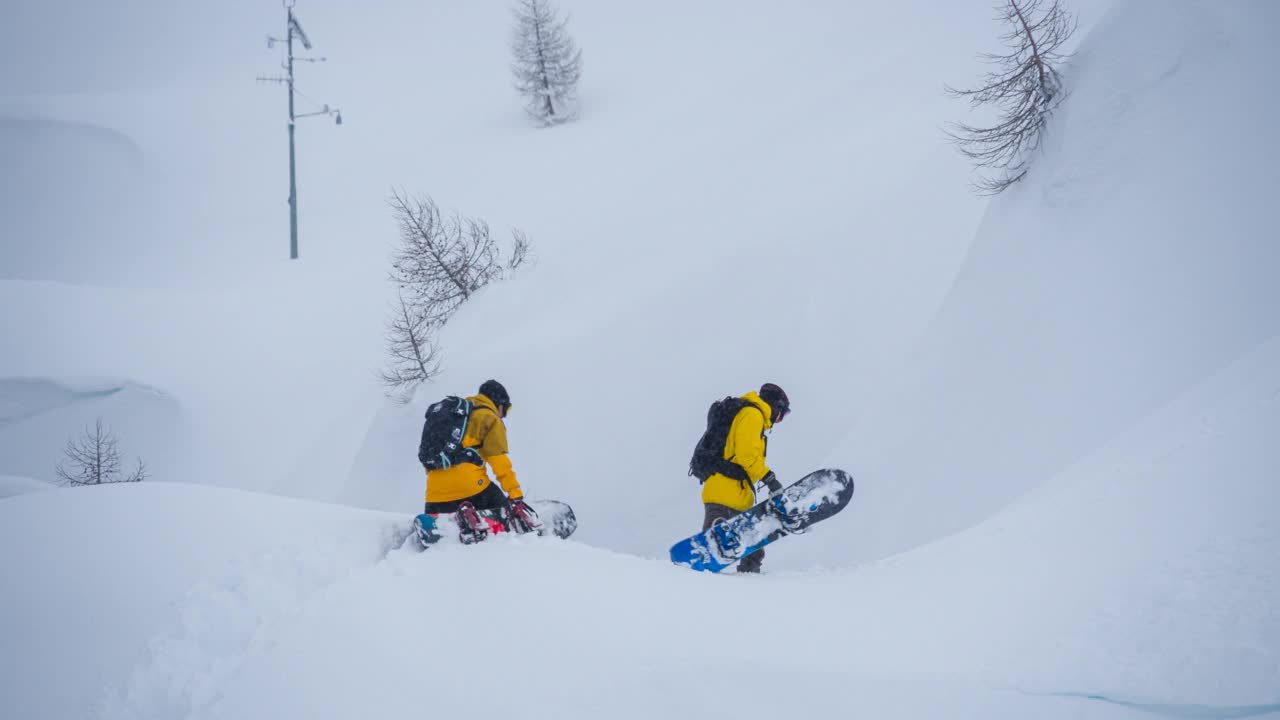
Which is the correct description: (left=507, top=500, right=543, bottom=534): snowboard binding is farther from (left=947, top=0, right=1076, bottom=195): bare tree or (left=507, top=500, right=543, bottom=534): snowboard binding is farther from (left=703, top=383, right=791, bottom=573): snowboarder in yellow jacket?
(left=947, top=0, right=1076, bottom=195): bare tree

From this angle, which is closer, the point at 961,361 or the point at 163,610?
the point at 163,610

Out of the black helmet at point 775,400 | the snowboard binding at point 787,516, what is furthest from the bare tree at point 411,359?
the snowboard binding at point 787,516

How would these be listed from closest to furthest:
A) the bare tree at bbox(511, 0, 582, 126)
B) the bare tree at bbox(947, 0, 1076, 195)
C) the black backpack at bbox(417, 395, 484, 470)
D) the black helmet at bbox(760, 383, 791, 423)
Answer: the black backpack at bbox(417, 395, 484, 470), the black helmet at bbox(760, 383, 791, 423), the bare tree at bbox(947, 0, 1076, 195), the bare tree at bbox(511, 0, 582, 126)

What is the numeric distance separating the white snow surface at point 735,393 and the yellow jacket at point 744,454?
84cm

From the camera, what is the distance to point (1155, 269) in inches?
193

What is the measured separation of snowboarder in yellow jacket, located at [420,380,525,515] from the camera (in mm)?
4148

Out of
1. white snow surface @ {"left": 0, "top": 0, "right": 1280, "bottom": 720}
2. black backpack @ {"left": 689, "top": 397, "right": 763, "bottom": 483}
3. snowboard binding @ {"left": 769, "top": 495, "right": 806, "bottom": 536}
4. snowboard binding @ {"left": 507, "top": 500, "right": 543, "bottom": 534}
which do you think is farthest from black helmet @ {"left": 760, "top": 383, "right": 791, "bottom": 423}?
snowboard binding @ {"left": 507, "top": 500, "right": 543, "bottom": 534}

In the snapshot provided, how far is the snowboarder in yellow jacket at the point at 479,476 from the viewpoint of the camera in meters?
4.15

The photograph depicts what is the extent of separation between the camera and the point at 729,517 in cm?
444

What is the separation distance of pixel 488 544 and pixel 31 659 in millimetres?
2161

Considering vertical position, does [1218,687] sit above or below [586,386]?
below

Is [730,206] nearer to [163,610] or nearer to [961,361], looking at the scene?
[961,361]

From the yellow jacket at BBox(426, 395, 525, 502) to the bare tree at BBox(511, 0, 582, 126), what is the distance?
1972 cm

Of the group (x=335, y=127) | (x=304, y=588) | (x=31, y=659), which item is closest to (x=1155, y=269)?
(x=304, y=588)
